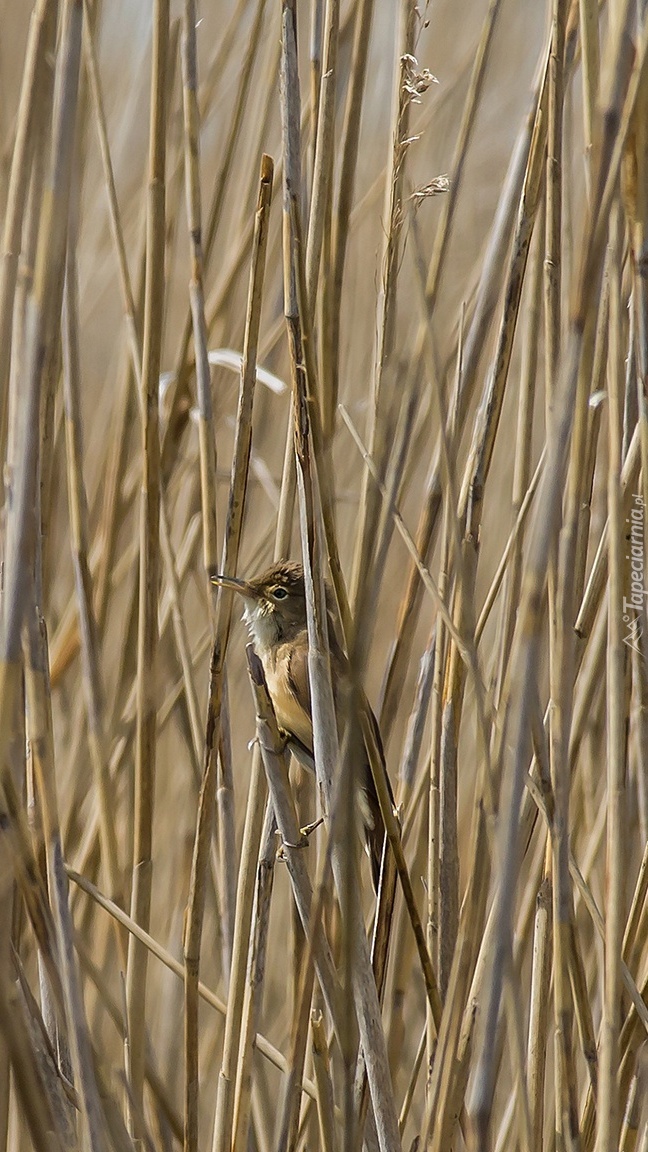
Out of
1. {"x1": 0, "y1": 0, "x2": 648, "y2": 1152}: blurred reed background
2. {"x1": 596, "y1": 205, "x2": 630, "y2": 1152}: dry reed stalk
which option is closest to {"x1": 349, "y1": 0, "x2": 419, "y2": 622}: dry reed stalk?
{"x1": 0, "y1": 0, "x2": 648, "y2": 1152}: blurred reed background

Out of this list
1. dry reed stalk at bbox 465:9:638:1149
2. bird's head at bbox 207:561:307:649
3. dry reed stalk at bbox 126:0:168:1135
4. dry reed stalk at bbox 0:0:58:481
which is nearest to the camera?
dry reed stalk at bbox 465:9:638:1149

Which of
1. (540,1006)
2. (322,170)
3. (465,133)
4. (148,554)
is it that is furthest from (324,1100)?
(465,133)

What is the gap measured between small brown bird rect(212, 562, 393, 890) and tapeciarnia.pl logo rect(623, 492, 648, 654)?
28cm

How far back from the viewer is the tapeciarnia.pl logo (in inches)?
38.3

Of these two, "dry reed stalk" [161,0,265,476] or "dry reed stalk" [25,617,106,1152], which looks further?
"dry reed stalk" [161,0,265,476]

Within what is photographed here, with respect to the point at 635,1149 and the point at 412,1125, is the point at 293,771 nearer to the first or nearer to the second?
the point at 635,1149

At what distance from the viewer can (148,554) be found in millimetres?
911

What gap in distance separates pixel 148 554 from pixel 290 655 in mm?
465

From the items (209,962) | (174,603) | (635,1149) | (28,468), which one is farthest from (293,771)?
(209,962)

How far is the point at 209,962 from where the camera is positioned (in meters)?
1.81

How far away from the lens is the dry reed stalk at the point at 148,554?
35.1 inches

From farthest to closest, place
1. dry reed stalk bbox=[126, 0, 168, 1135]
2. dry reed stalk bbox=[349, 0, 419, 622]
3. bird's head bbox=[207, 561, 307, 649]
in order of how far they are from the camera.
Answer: bird's head bbox=[207, 561, 307, 649], dry reed stalk bbox=[126, 0, 168, 1135], dry reed stalk bbox=[349, 0, 419, 622]

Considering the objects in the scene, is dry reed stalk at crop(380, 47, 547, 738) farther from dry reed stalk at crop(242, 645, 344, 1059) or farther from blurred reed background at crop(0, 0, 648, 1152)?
dry reed stalk at crop(242, 645, 344, 1059)

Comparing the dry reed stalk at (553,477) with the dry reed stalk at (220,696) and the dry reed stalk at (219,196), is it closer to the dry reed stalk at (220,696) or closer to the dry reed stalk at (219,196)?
the dry reed stalk at (220,696)
